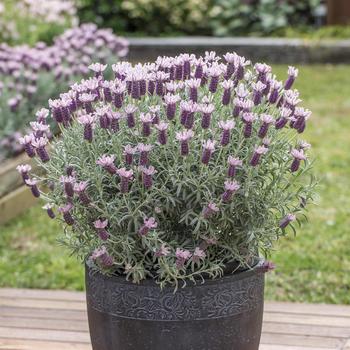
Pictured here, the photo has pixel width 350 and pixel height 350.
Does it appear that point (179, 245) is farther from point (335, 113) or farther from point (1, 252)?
point (335, 113)

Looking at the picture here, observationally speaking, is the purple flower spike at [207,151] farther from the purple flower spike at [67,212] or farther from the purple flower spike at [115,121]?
the purple flower spike at [67,212]

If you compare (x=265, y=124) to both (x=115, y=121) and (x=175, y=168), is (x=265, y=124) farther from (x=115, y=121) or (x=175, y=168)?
(x=115, y=121)

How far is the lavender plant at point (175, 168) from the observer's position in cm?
253

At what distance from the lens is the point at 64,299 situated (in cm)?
395

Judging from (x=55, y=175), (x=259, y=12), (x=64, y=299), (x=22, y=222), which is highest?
(x=55, y=175)

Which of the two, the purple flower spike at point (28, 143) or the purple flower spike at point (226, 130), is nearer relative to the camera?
the purple flower spike at point (226, 130)

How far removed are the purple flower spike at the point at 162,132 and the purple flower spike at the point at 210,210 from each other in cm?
22

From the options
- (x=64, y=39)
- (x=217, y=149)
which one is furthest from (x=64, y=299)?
(x=64, y=39)

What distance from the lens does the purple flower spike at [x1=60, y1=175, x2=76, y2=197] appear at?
2.55 m

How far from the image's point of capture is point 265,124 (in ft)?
8.36

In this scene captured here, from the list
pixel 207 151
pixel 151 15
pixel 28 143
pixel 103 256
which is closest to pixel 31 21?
pixel 151 15

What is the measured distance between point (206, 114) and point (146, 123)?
0.17 meters

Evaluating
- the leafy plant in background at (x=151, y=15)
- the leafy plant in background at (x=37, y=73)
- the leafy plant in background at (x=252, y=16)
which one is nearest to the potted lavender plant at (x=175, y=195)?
the leafy plant in background at (x=37, y=73)

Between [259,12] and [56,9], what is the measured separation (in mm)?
4649
